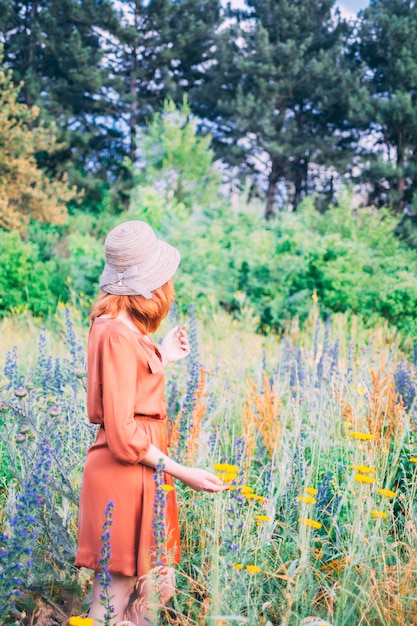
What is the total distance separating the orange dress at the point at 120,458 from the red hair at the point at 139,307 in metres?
0.05

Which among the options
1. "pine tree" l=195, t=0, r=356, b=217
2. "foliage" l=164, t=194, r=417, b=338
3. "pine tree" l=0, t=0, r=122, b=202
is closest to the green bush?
"foliage" l=164, t=194, r=417, b=338

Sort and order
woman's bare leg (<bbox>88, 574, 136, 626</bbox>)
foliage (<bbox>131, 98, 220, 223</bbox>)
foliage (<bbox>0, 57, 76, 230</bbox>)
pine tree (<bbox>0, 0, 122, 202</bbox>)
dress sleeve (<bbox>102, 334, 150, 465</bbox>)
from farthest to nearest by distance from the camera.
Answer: pine tree (<bbox>0, 0, 122, 202</bbox>), foliage (<bbox>131, 98, 220, 223</bbox>), foliage (<bbox>0, 57, 76, 230</bbox>), woman's bare leg (<bbox>88, 574, 136, 626</bbox>), dress sleeve (<bbox>102, 334, 150, 465</bbox>)

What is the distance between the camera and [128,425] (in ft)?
5.53

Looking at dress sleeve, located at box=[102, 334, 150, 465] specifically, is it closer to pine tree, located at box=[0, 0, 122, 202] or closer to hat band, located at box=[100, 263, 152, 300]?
hat band, located at box=[100, 263, 152, 300]

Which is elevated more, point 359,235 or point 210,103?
point 210,103

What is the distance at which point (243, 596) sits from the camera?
1.78 meters

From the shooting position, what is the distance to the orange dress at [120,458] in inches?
66.8

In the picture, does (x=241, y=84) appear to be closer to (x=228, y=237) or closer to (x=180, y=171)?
(x=180, y=171)

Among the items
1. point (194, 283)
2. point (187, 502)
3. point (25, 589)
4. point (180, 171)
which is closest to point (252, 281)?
point (194, 283)

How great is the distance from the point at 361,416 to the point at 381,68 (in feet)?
65.0

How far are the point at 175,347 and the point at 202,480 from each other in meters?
0.66

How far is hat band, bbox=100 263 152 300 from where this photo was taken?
6.14 ft

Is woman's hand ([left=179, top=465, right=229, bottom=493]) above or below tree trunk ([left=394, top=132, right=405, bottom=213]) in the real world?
below

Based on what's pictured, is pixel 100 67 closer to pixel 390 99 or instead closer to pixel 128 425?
pixel 390 99
